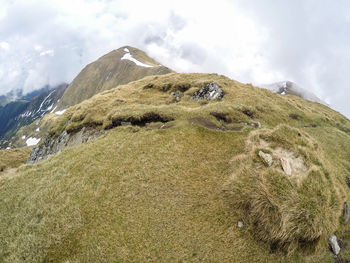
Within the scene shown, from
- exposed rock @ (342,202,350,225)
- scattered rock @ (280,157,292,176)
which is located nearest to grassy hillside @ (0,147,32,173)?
scattered rock @ (280,157,292,176)

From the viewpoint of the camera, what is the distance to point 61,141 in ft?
131

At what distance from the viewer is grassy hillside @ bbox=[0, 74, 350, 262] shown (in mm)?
12336

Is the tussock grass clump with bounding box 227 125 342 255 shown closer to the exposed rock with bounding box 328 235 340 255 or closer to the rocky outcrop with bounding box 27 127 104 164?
the exposed rock with bounding box 328 235 340 255

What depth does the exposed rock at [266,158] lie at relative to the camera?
16206 millimetres

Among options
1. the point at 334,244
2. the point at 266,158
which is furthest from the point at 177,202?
the point at 334,244

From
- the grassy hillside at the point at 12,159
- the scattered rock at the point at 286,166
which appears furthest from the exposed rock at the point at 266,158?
the grassy hillside at the point at 12,159

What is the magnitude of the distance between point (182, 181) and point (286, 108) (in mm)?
37331

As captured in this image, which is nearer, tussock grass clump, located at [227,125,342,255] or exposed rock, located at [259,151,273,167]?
tussock grass clump, located at [227,125,342,255]

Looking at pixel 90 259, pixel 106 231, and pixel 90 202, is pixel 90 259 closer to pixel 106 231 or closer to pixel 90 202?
pixel 106 231

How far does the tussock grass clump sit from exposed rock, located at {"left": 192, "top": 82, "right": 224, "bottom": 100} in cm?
2623

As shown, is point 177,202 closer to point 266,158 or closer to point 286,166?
point 266,158

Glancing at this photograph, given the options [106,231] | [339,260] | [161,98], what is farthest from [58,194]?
[161,98]

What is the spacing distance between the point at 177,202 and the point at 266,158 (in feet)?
27.1

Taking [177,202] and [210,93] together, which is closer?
[177,202]
